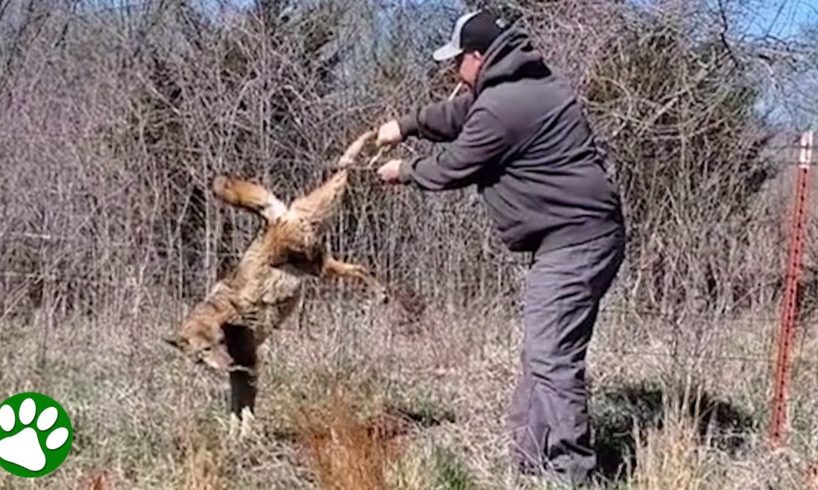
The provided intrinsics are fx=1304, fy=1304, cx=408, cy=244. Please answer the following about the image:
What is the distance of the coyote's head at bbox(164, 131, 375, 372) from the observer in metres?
5.08

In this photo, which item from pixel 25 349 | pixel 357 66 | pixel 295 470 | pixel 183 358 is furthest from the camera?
pixel 357 66

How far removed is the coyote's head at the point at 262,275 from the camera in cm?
508

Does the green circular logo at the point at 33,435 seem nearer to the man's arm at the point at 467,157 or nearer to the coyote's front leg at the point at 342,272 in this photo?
the coyote's front leg at the point at 342,272

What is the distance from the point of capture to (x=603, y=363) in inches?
267

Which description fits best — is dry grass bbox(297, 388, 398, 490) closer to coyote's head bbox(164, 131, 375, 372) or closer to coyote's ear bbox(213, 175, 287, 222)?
coyote's head bbox(164, 131, 375, 372)

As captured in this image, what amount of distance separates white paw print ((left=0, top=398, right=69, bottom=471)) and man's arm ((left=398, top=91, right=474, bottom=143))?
5.88ft

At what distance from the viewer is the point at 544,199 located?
4879mm

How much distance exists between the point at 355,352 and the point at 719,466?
6.58ft

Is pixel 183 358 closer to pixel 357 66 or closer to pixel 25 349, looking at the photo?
pixel 25 349

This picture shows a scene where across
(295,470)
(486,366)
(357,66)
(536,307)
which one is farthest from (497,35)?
(357,66)

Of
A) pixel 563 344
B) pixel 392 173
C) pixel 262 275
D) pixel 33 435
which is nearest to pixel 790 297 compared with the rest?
pixel 563 344

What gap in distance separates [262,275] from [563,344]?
1195mm

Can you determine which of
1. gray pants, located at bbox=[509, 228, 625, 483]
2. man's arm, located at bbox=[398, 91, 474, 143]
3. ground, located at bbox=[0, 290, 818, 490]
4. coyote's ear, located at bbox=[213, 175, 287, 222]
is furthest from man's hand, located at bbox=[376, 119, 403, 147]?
ground, located at bbox=[0, 290, 818, 490]

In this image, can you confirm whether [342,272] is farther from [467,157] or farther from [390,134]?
[467,157]
